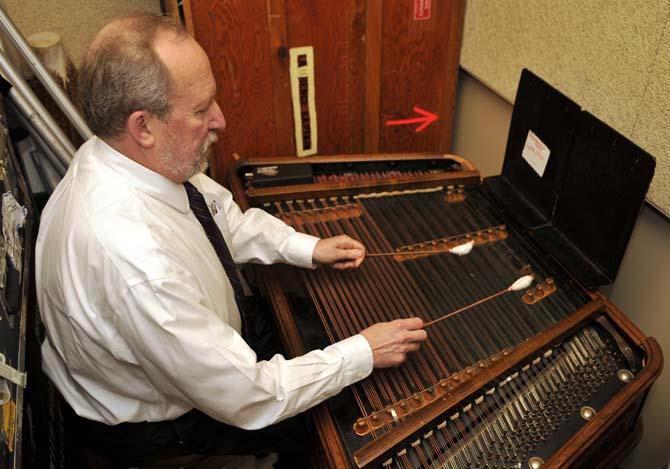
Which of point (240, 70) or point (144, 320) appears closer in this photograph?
point (144, 320)

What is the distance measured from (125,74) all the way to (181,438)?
946 millimetres

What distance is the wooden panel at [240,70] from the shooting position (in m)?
1.91

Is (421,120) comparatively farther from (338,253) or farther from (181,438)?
(181,438)

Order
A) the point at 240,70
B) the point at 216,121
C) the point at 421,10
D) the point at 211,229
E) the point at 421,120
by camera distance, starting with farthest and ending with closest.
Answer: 1. the point at 421,120
2. the point at 421,10
3. the point at 240,70
4. the point at 211,229
5. the point at 216,121

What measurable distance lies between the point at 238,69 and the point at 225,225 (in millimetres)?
671

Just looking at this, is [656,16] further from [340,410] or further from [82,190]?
[82,190]

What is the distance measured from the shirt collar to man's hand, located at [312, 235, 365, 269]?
0.46m

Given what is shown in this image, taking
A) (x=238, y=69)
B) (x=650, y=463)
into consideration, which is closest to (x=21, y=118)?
(x=238, y=69)

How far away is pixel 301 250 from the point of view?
1623mm

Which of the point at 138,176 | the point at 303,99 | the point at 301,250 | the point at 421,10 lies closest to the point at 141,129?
the point at 138,176

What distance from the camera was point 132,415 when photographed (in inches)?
53.7

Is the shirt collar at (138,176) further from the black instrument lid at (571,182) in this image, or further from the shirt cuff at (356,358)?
the black instrument lid at (571,182)

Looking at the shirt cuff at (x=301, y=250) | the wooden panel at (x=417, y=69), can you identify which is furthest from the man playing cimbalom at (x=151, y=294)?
the wooden panel at (x=417, y=69)

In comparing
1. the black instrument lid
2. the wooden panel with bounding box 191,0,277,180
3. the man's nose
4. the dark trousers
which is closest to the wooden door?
the wooden panel with bounding box 191,0,277,180
